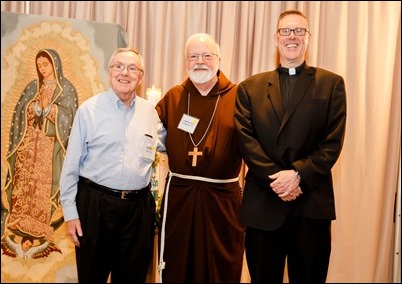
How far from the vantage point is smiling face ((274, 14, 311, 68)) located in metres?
2.33

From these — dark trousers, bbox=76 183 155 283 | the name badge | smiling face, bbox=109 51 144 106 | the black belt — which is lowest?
dark trousers, bbox=76 183 155 283

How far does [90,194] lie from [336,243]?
2.54 m

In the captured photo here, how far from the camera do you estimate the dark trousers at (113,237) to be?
238cm

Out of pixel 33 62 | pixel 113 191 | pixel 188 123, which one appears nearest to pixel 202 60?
pixel 188 123

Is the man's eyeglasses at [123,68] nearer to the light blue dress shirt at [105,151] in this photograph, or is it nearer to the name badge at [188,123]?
the light blue dress shirt at [105,151]

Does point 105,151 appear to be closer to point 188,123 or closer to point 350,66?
point 188,123

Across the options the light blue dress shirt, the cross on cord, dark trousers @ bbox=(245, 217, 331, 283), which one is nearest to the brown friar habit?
the cross on cord

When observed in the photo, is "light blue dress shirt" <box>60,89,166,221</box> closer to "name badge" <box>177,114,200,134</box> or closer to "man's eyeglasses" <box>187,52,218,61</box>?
"name badge" <box>177,114,200,134</box>

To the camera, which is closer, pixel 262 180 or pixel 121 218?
pixel 262 180

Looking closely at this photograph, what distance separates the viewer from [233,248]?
105 inches

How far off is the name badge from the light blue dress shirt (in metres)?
0.28

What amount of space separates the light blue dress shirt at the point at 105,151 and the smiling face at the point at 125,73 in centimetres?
6

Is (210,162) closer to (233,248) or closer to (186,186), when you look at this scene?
(186,186)

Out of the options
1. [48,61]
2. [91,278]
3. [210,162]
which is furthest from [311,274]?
[48,61]
